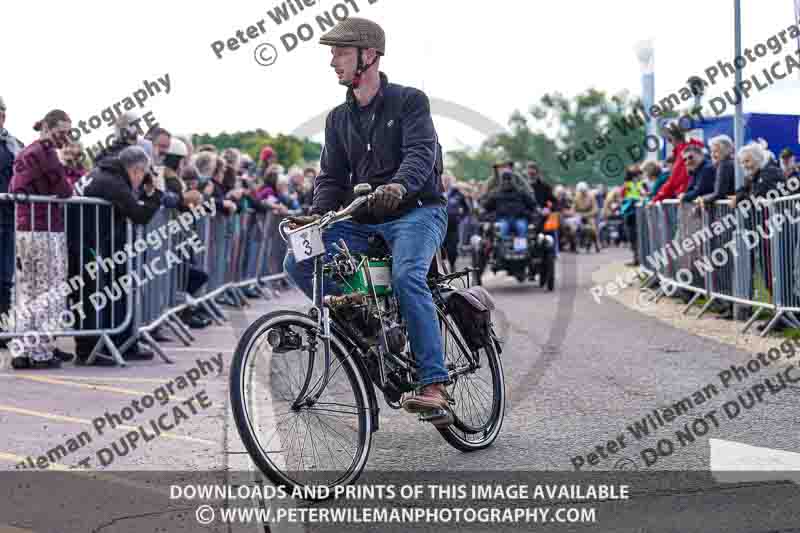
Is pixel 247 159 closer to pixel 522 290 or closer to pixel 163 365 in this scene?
pixel 522 290

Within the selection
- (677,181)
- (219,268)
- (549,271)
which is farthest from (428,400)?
(549,271)

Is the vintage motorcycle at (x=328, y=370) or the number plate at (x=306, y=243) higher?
the number plate at (x=306, y=243)

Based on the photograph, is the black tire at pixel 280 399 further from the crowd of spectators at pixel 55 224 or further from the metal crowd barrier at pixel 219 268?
the metal crowd barrier at pixel 219 268

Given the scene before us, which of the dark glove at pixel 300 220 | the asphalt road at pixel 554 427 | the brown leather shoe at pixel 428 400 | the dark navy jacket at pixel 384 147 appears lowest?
the asphalt road at pixel 554 427

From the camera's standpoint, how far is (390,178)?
576 cm

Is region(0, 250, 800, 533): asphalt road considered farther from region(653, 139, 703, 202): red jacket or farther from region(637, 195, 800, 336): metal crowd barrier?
region(653, 139, 703, 202): red jacket

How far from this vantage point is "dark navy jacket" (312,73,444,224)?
5.66m

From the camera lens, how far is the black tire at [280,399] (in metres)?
4.64

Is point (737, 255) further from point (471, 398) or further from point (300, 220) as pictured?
point (300, 220)

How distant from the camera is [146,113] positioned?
11.9 meters

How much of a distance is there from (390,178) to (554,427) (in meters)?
1.78

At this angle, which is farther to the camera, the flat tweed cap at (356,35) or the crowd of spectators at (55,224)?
the crowd of spectators at (55,224)

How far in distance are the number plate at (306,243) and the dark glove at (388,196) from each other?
0.30m

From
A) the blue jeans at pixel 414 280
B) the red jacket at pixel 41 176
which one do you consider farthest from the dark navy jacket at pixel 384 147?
the red jacket at pixel 41 176
